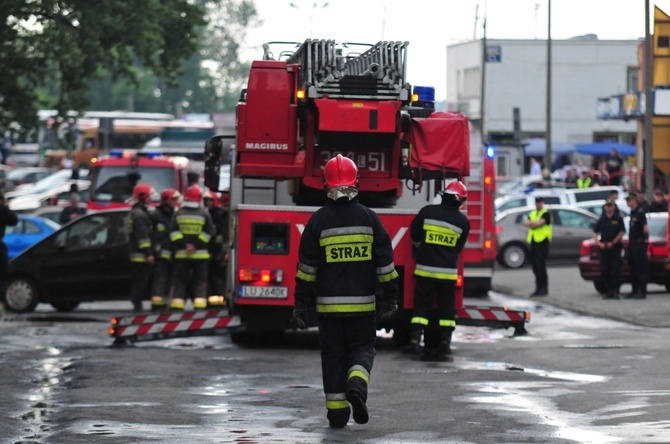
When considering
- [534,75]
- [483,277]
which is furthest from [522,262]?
[534,75]

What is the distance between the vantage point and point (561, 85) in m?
83.3

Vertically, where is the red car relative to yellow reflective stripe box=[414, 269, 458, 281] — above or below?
below

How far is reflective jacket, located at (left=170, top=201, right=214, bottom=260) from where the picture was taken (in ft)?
64.1

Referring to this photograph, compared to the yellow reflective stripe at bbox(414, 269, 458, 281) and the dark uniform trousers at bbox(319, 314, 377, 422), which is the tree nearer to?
the yellow reflective stripe at bbox(414, 269, 458, 281)

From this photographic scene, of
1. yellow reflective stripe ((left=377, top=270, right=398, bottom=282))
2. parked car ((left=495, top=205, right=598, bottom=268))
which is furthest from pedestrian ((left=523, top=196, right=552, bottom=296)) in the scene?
yellow reflective stripe ((left=377, top=270, right=398, bottom=282))

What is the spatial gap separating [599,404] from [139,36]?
2262 centimetres

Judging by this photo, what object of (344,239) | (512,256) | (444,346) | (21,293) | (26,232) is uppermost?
(344,239)

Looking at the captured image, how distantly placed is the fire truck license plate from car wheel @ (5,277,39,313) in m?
7.70

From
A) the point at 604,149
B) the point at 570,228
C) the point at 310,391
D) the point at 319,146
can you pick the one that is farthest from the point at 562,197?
the point at 310,391

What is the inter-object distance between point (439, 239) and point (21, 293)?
9599mm

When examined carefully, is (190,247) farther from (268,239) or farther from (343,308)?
(343,308)

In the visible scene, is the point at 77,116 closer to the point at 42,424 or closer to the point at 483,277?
the point at 483,277

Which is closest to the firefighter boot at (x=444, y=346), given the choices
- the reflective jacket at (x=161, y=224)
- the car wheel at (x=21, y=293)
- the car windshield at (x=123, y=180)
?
the reflective jacket at (x=161, y=224)

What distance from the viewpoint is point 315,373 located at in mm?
14266
